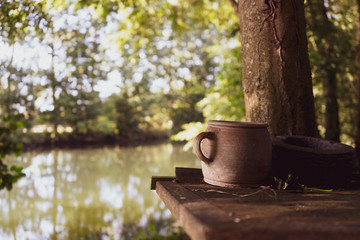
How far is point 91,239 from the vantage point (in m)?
8.21

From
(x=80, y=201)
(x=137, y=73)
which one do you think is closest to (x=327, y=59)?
(x=80, y=201)

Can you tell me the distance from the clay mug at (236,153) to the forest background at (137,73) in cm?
89

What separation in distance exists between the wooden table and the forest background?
0.69 metres

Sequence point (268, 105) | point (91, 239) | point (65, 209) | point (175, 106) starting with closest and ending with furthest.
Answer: point (268, 105)
point (91, 239)
point (65, 209)
point (175, 106)

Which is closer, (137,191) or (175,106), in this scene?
(137,191)

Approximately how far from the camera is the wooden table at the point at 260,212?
37.7 inches

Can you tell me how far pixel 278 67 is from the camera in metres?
2.35

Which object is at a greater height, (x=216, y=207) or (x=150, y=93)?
(x=150, y=93)

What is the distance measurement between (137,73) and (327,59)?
75.6 ft

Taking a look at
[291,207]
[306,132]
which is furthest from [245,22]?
[291,207]

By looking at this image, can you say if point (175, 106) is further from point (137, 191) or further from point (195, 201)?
point (195, 201)

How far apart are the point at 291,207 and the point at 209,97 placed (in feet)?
18.5

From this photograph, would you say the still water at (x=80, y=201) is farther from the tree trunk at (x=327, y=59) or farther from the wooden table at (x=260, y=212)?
the wooden table at (x=260, y=212)

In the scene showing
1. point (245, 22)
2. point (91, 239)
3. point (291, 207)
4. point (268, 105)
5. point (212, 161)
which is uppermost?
point (245, 22)
